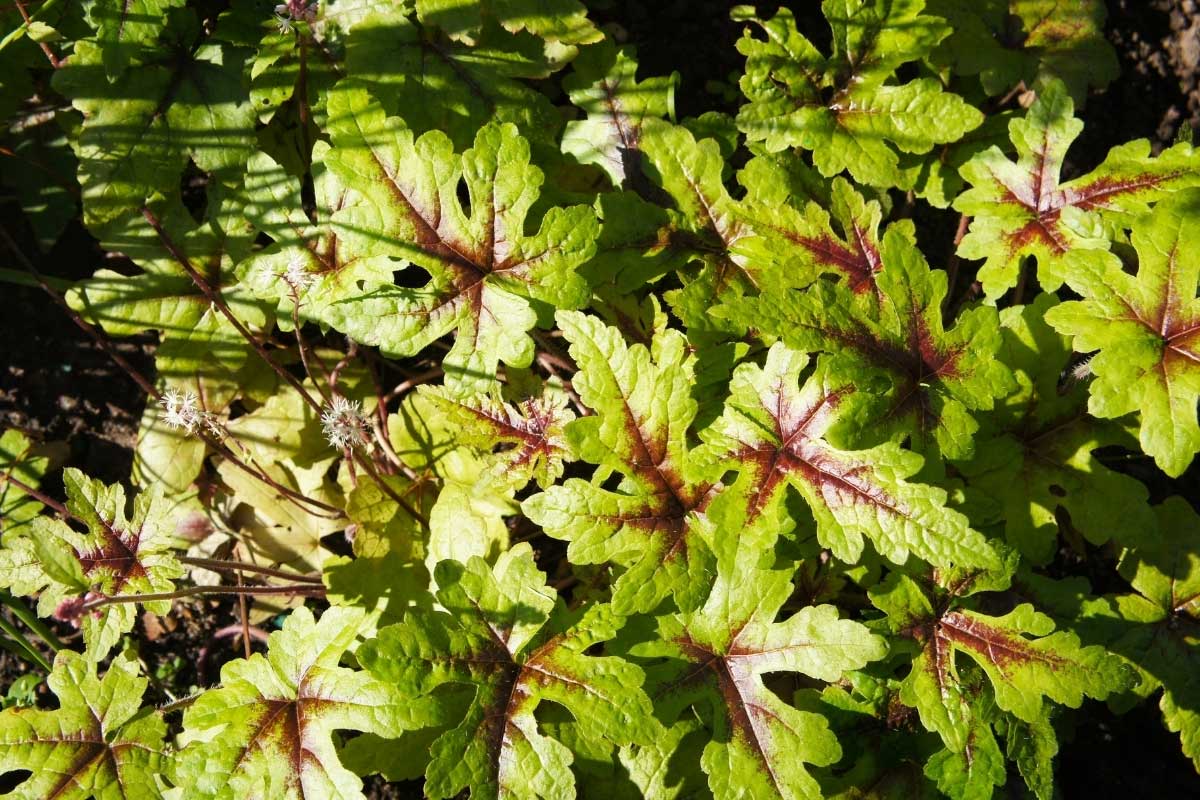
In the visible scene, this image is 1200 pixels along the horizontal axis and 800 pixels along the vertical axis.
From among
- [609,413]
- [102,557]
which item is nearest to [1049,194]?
[609,413]

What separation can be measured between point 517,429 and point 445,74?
1109mm

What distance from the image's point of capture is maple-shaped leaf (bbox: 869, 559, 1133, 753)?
2.42 metres

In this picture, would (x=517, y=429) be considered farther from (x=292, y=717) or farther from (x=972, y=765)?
(x=972, y=765)

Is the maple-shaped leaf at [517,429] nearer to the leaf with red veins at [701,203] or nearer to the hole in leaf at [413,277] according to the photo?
the leaf with red veins at [701,203]

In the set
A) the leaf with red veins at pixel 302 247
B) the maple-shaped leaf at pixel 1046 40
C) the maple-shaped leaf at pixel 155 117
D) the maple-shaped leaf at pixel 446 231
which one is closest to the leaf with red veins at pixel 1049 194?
the maple-shaped leaf at pixel 1046 40

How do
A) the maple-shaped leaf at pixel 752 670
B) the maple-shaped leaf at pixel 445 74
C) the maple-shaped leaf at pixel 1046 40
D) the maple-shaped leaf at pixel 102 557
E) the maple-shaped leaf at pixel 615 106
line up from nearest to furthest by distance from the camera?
the maple-shaped leaf at pixel 752 670 → the maple-shaped leaf at pixel 102 557 → the maple-shaped leaf at pixel 445 74 → the maple-shaped leaf at pixel 615 106 → the maple-shaped leaf at pixel 1046 40

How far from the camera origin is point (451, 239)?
2.50 meters

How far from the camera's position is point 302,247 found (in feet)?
9.19

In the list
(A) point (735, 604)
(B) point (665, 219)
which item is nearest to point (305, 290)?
(B) point (665, 219)

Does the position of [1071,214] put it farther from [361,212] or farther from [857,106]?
[361,212]

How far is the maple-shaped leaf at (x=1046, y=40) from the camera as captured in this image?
3143mm

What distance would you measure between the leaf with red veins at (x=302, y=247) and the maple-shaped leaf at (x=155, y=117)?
179mm

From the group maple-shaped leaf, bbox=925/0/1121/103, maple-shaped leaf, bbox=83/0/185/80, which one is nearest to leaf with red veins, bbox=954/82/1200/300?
maple-shaped leaf, bbox=925/0/1121/103

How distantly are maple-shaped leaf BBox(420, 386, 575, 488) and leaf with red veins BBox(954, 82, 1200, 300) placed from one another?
1.32m
